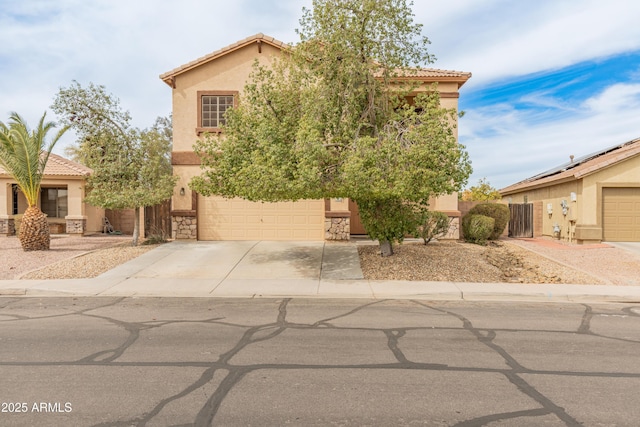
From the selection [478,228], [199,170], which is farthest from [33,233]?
[478,228]

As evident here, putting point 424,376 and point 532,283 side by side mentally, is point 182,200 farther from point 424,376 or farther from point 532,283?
point 424,376

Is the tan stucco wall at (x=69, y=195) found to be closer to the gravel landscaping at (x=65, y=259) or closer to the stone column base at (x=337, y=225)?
the gravel landscaping at (x=65, y=259)

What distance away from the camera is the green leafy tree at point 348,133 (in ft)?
33.7

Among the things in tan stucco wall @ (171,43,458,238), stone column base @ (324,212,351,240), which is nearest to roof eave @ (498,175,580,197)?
tan stucco wall @ (171,43,458,238)

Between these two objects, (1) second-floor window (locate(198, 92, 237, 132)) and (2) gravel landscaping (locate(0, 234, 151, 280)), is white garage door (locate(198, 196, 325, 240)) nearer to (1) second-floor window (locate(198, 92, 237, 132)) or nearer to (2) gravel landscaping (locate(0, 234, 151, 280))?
(2) gravel landscaping (locate(0, 234, 151, 280))

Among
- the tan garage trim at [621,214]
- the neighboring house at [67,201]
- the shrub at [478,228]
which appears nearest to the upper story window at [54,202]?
the neighboring house at [67,201]

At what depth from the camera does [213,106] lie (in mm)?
17672

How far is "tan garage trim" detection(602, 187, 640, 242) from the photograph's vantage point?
701 inches

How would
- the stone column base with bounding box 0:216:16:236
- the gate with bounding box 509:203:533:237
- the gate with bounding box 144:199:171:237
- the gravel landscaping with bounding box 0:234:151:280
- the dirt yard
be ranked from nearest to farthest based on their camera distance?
the dirt yard
the gravel landscaping with bounding box 0:234:151:280
the gate with bounding box 144:199:171:237
the gate with bounding box 509:203:533:237
the stone column base with bounding box 0:216:16:236

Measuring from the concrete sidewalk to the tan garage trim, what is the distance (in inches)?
342

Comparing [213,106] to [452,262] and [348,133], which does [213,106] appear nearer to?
[348,133]

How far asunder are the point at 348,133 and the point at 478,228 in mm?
8186

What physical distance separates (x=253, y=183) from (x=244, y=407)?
7.16 m

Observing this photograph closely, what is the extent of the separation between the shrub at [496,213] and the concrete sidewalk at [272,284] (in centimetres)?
722
